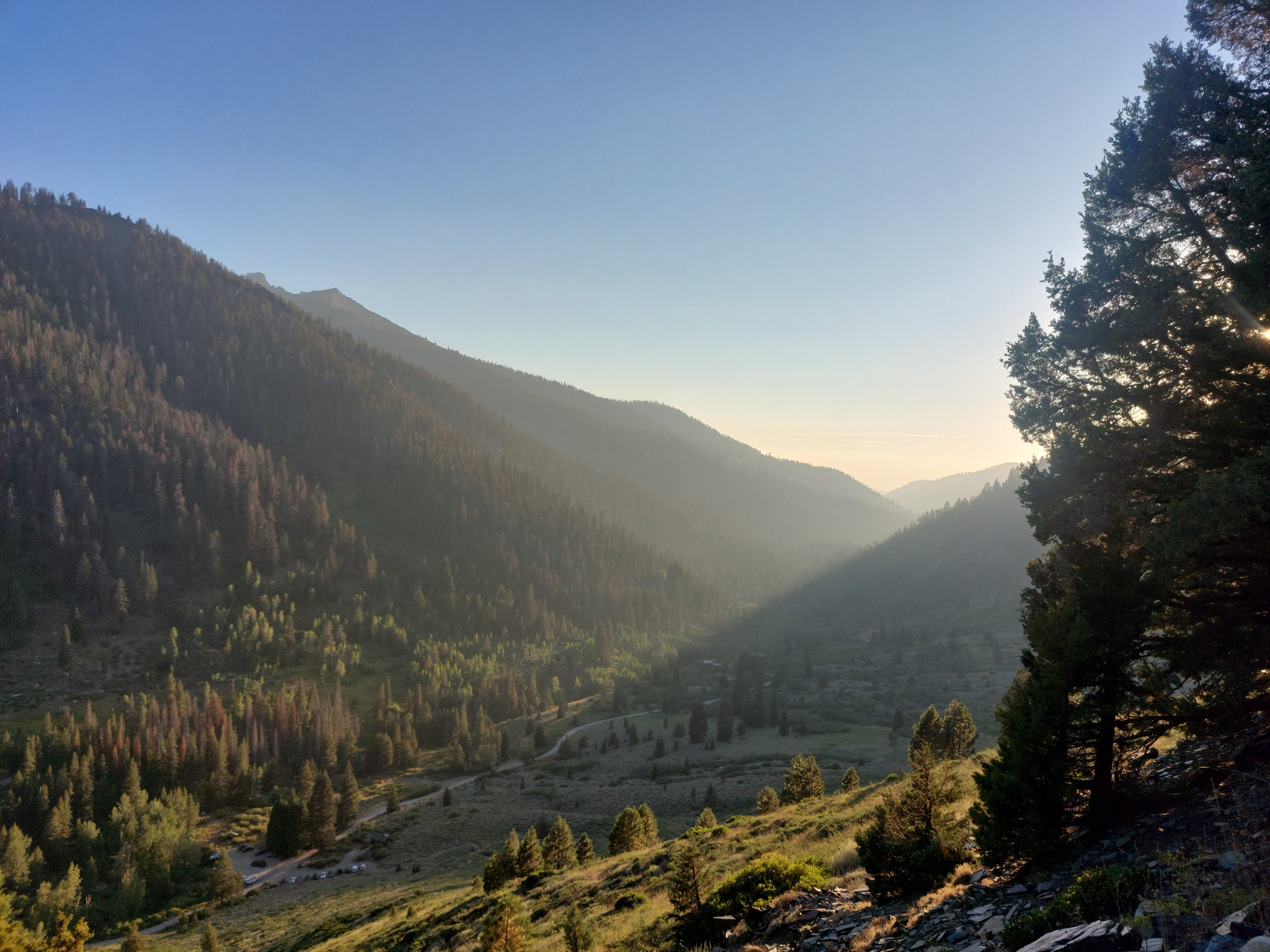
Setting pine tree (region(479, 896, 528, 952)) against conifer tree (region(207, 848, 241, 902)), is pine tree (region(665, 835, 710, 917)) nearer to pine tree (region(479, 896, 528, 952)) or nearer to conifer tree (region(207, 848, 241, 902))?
pine tree (region(479, 896, 528, 952))

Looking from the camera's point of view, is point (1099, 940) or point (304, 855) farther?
point (304, 855)

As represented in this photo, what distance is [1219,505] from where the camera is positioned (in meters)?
14.0

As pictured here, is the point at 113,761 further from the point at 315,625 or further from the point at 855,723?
the point at 855,723

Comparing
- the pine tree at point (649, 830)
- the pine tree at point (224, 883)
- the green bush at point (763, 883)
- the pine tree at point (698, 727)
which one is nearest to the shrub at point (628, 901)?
the green bush at point (763, 883)

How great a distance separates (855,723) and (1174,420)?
440 ft

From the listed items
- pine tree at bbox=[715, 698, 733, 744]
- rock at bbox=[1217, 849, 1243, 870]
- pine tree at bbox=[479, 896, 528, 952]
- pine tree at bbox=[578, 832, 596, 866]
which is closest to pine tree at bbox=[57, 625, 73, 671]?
pine tree at bbox=[715, 698, 733, 744]

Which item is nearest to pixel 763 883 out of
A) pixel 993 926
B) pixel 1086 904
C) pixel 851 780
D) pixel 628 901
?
pixel 993 926

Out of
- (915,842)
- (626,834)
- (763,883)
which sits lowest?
(626,834)

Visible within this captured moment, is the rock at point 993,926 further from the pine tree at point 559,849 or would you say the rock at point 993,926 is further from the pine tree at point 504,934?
the pine tree at point 559,849

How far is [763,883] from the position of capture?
17.7 m

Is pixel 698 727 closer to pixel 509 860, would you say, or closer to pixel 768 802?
pixel 768 802

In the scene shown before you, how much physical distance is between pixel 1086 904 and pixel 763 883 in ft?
31.9

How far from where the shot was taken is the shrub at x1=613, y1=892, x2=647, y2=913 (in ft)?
80.3

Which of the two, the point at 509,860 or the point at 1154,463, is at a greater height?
the point at 1154,463
